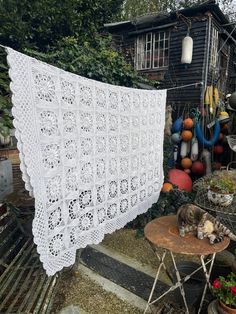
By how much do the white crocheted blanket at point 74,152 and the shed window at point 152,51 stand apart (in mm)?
5809

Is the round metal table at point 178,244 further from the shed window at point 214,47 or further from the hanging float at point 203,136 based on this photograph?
the shed window at point 214,47

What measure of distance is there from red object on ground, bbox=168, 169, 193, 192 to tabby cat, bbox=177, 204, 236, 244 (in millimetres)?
3330

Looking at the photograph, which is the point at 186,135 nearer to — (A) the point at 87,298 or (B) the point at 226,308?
(A) the point at 87,298

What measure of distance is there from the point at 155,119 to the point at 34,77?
73.0 inches

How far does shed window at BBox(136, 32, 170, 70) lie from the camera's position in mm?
8023

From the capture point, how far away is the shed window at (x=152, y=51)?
26.3 ft

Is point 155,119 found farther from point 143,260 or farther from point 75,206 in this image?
point 143,260

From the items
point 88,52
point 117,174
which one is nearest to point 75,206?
point 117,174

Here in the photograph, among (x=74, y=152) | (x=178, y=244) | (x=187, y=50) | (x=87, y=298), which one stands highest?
(x=187, y=50)

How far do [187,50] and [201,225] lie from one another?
6.17 m

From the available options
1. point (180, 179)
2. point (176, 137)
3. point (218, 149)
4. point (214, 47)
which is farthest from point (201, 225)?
point (214, 47)

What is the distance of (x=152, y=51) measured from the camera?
8312 mm

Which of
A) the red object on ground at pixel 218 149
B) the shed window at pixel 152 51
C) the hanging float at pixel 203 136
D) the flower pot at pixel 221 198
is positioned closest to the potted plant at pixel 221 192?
the flower pot at pixel 221 198

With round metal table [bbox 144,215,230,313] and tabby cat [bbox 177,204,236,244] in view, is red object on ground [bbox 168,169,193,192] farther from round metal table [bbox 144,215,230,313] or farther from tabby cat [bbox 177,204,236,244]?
tabby cat [bbox 177,204,236,244]
